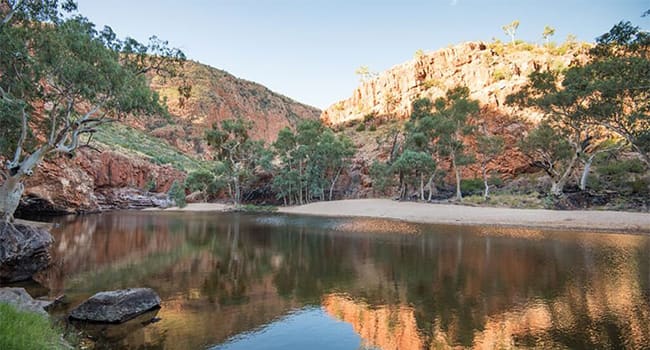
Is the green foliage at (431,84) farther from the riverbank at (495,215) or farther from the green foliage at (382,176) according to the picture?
the riverbank at (495,215)

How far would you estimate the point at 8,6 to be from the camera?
11.6 meters

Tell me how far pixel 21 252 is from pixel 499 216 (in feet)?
85.6

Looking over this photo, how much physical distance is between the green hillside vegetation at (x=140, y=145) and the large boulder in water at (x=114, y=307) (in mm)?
41241

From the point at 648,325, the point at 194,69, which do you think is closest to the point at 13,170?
the point at 648,325

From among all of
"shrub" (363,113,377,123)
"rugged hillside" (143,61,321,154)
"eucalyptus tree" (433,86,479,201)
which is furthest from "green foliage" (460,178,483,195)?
"rugged hillside" (143,61,321,154)

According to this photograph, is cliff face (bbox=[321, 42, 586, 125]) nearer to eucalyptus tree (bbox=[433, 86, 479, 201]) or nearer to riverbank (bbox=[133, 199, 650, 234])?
eucalyptus tree (bbox=[433, 86, 479, 201])

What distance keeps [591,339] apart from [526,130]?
40977mm

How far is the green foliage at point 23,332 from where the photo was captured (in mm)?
4023

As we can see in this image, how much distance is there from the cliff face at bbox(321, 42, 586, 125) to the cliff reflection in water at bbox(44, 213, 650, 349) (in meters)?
34.6

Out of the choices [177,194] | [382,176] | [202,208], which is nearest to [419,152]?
[382,176]

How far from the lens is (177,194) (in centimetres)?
4741

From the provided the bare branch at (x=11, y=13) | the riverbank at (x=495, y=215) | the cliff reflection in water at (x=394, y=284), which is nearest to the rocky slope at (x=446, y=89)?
the riverbank at (x=495, y=215)

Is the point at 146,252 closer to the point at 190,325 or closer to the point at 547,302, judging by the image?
the point at 190,325

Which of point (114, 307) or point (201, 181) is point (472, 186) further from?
point (114, 307)
